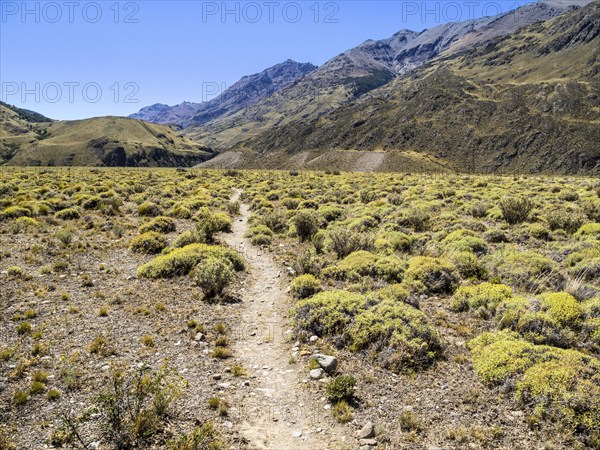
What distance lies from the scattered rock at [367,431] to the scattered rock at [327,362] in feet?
5.41

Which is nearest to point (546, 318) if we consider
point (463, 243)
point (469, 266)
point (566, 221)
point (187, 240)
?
point (469, 266)

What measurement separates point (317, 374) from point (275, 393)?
960 mm

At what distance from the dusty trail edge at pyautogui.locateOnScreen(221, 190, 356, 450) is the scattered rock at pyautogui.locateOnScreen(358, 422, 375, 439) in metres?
0.22

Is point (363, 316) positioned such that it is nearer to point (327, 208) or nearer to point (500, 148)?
point (327, 208)

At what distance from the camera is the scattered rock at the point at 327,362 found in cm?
748

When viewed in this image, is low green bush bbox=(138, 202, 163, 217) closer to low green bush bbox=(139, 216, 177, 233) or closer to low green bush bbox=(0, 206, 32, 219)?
low green bush bbox=(139, 216, 177, 233)

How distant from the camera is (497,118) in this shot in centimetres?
11294

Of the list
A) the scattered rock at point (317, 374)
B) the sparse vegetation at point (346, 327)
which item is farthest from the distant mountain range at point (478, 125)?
the scattered rock at point (317, 374)

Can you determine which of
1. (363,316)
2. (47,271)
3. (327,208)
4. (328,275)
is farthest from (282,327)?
(327,208)

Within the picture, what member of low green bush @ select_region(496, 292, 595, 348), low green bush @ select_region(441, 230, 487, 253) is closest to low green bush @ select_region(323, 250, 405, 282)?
low green bush @ select_region(441, 230, 487, 253)

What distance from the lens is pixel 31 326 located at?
29.2 feet

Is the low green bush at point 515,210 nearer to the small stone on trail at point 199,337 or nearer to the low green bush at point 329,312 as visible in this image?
the low green bush at point 329,312

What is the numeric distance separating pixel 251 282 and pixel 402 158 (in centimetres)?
10620

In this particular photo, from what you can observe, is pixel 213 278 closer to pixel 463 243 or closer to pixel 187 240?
pixel 187 240
